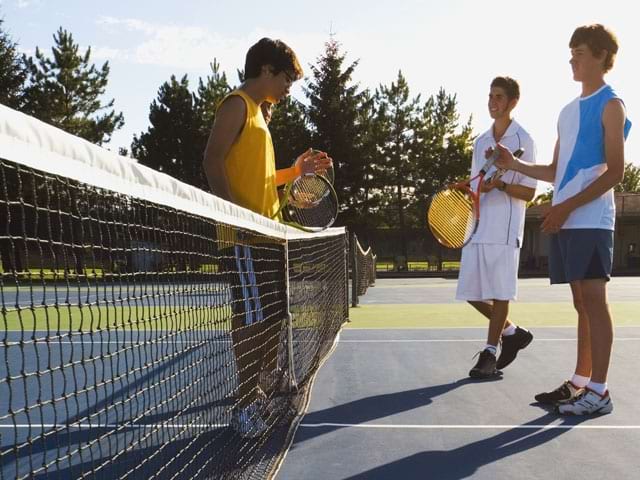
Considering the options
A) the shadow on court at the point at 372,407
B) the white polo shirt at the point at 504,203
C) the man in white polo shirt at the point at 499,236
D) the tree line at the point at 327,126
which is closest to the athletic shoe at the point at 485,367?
the man in white polo shirt at the point at 499,236

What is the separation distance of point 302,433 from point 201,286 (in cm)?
82

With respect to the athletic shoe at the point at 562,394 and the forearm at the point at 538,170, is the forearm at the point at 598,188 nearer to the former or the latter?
the forearm at the point at 538,170

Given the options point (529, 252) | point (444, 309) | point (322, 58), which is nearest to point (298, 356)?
point (444, 309)

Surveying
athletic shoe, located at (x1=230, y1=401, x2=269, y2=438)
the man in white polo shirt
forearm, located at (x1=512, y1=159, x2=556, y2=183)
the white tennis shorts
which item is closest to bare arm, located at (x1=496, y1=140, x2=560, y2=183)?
forearm, located at (x1=512, y1=159, x2=556, y2=183)

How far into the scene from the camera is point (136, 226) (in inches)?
84.8

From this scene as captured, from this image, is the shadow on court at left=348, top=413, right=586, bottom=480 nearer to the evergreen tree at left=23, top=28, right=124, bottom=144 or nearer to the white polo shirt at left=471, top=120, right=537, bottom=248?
the white polo shirt at left=471, top=120, right=537, bottom=248

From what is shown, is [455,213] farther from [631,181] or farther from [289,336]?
[631,181]

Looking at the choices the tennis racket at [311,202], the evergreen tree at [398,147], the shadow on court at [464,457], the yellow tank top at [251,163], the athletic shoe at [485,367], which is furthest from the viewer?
the evergreen tree at [398,147]

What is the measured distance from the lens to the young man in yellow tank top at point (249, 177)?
10.7ft

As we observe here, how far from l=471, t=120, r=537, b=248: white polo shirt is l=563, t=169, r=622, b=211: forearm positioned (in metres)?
1.01

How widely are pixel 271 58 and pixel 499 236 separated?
215cm

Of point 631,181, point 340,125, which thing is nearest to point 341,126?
point 340,125

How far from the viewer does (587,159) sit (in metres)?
3.90

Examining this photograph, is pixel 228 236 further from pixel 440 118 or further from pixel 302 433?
pixel 440 118
